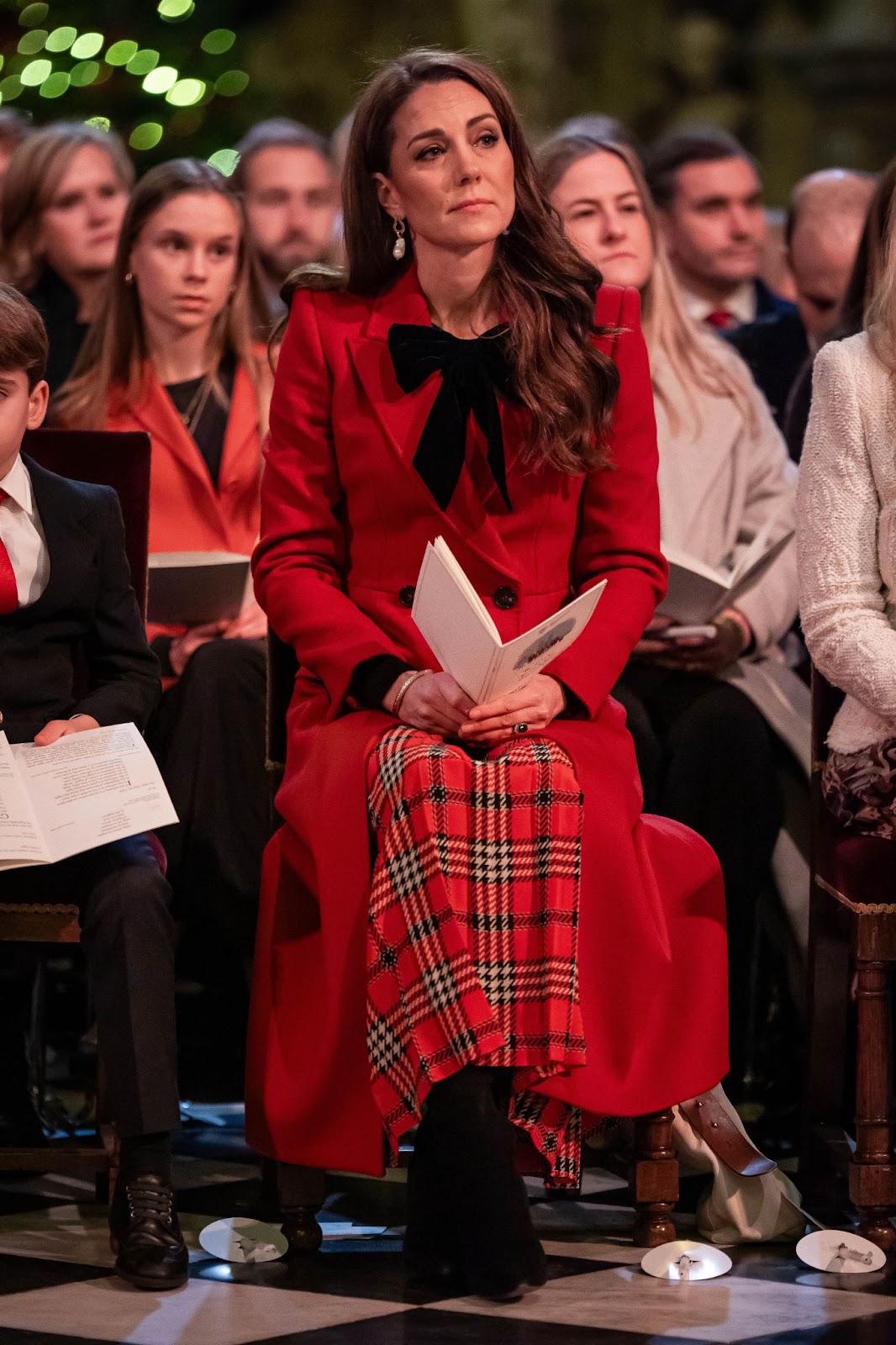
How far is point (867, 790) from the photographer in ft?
10.2

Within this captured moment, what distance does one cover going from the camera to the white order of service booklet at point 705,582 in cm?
356

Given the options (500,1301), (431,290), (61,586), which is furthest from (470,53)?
(500,1301)

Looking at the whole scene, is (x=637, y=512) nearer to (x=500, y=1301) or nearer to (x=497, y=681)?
(x=497, y=681)

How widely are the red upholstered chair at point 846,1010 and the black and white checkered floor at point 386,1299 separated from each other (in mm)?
153

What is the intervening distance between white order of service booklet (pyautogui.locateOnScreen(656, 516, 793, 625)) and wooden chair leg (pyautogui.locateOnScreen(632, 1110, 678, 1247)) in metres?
Answer: 1.05

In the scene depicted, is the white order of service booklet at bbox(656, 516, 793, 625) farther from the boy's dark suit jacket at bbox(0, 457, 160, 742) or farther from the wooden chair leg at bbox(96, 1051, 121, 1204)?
the wooden chair leg at bbox(96, 1051, 121, 1204)

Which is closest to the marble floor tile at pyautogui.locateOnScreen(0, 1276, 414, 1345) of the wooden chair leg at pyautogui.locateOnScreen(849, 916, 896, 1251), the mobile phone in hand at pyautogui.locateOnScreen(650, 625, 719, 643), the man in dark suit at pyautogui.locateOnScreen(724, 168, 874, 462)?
the wooden chair leg at pyautogui.locateOnScreen(849, 916, 896, 1251)

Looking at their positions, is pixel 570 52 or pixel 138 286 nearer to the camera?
pixel 138 286

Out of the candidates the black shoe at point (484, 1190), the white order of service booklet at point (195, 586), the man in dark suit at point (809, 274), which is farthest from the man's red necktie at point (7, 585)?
the man in dark suit at point (809, 274)

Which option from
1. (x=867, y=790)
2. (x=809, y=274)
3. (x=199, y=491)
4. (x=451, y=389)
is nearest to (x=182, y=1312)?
(x=867, y=790)

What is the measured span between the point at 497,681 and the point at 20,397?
0.89 metres

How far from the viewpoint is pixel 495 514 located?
10.3 ft

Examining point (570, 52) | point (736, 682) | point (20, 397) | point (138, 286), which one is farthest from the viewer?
point (570, 52)

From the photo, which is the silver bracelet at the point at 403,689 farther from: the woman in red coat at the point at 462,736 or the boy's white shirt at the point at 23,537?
the boy's white shirt at the point at 23,537
